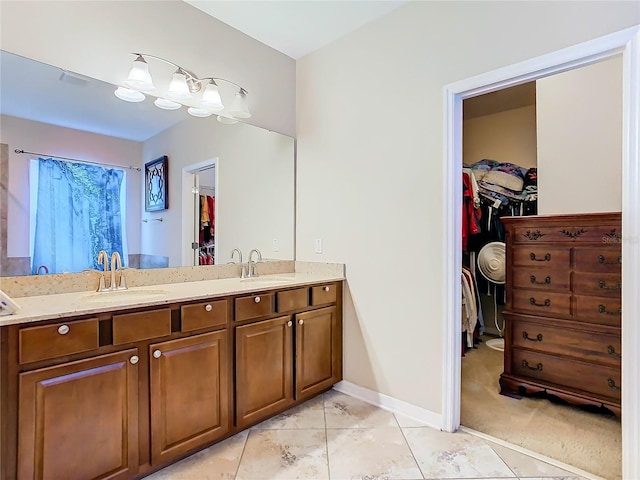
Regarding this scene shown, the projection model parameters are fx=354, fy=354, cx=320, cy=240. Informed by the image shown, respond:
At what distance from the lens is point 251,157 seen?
276 centimetres

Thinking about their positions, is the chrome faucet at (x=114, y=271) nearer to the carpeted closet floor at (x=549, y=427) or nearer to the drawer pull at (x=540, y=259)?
the carpeted closet floor at (x=549, y=427)

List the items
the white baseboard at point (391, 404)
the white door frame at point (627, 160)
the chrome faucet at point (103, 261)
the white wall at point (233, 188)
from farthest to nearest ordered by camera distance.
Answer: the white wall at point (233, 188)
the white baseboard at point (391, 404)
the chrome faucet at point (103, 261)
the white door frame at point (627, 160)

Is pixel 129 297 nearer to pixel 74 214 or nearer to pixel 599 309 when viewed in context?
pixel 74 214

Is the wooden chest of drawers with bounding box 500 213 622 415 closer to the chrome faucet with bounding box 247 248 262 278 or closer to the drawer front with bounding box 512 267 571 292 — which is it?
the drawer front with bounding box 512 267 571 292

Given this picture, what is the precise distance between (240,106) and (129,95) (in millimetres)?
724

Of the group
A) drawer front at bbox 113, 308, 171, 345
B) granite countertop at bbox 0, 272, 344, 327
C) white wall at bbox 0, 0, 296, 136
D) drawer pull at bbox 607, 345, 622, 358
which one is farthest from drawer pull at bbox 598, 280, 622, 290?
drawer front at bbox 113, 308, 171, 345

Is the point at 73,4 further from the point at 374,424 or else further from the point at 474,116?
the point at 474,116

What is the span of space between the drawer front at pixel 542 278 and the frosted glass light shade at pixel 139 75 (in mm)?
2779

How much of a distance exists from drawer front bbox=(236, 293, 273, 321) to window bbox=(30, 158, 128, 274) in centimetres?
75

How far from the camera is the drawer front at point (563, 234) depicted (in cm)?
227

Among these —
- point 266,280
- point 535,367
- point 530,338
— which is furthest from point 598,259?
point 266,280

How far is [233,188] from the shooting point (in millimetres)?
2713

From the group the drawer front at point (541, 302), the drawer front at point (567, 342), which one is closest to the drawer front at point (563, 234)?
the drawer front at point (541, 302)

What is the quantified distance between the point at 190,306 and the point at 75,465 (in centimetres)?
76
